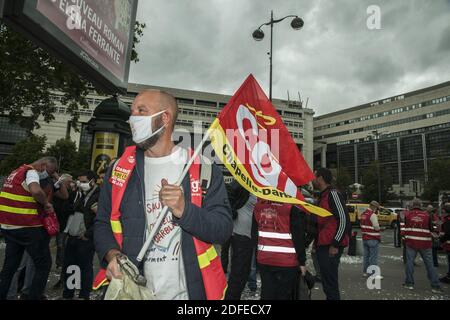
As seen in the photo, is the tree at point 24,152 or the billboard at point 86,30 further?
the tree at point 24,152

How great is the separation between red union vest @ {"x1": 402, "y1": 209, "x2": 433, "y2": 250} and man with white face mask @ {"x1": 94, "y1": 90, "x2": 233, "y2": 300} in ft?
23.9

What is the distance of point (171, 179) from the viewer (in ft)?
7.31

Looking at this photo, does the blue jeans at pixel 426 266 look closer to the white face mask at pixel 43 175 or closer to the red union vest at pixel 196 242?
the red union vest at pixel 196 242

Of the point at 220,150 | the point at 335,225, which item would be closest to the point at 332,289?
the point at 335,225

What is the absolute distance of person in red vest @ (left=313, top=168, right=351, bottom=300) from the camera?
16.4ft

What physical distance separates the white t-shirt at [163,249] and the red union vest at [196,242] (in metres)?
0.14

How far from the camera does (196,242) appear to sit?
6.80 ft

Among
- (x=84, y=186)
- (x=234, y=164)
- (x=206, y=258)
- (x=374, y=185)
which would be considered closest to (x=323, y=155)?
(x=374, y=185)

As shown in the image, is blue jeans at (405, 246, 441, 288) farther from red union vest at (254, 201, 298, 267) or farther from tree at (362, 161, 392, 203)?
tree at (362, 161, 392, 203)

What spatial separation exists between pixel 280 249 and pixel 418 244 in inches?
206

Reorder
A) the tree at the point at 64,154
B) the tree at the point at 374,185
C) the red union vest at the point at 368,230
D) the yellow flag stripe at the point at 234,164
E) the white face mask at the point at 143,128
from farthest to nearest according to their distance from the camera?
1. the tree at the point at 374,185
2. the tree at the point at 64,154
3. the red union vest at the point at 368,230
4. the yellow flag stripe at the point at 234,164
5. the white face mask at the point at 143,128

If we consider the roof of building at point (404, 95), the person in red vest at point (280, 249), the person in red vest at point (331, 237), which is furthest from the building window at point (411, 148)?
the person in red vest at point (280, 249)

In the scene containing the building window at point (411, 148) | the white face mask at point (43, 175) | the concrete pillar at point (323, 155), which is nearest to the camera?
the white face mask at point (43, 175)

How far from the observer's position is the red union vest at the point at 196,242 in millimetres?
2041
